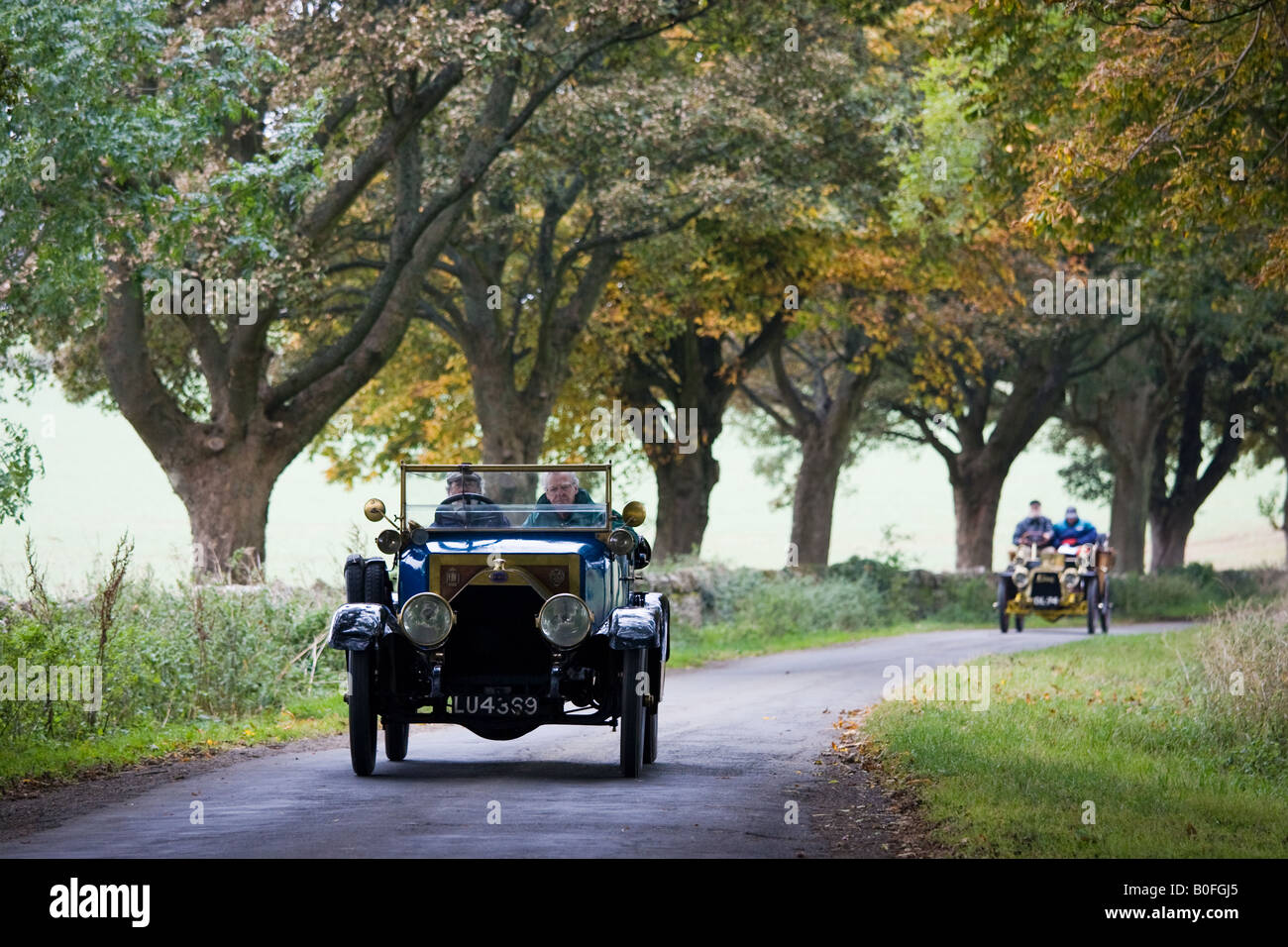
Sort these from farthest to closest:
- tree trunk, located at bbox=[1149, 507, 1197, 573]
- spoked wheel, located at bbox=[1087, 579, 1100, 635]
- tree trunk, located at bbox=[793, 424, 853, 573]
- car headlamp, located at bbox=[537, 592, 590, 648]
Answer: tree trunk, located at bbox=[1149, 507, 1197, 573] → tree trunk, located at bbox=[793, 424, 853, 573] → spoked wheel, located at bbox=[1087, 579, 1100, 635] → car headlamp, located at bbox=[537, 592, 590, 648]

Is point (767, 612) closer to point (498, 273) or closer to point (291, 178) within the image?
point (498, 273)

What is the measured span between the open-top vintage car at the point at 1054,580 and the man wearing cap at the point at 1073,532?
205 millimetres

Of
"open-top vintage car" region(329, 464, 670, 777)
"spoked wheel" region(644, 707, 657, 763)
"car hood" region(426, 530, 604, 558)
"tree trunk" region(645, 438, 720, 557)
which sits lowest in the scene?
"spoked wheel" region(644, 707, 657, 763)

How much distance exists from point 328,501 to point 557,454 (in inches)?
2408

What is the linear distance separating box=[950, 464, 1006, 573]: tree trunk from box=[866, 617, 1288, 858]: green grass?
24.5 m

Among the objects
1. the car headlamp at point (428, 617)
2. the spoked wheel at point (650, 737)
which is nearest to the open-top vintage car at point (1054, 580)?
the spoked wheel at point (650, 737)

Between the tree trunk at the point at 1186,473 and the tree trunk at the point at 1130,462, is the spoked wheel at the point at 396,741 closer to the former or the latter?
the tree trunk at the point at 1130,462

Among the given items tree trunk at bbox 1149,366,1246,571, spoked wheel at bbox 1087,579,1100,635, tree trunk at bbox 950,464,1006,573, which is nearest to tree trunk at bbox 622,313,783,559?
spoked wheel at bbox 1087,579,1100,635

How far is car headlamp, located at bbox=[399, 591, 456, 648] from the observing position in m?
11.0

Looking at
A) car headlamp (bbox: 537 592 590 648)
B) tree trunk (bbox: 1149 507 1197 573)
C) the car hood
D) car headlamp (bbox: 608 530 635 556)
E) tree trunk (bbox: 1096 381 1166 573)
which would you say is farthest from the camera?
tree trunk (bbox: 1149 507 1197 573)

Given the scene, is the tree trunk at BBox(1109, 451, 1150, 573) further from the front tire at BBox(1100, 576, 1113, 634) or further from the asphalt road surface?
the asphalt road surface

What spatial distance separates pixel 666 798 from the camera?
10.2m

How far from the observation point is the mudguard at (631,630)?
36.2 ft

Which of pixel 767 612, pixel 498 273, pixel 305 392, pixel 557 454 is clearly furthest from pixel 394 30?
pixel 557 454
